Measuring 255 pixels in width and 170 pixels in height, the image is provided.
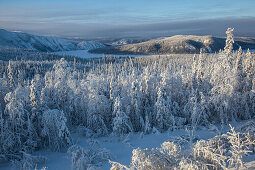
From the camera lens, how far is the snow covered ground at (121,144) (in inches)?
590

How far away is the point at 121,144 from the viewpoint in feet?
61.2

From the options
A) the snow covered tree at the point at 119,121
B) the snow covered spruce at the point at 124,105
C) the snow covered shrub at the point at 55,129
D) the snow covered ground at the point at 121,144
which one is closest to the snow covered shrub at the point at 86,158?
the snow covered ground at the point at 121,144

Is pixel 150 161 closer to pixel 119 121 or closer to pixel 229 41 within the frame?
pixel 119 121

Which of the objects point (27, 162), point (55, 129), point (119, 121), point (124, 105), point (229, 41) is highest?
point (229, 41)

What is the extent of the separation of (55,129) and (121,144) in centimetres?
673

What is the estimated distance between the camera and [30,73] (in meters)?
86.5

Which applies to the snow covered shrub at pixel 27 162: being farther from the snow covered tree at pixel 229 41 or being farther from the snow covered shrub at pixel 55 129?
the snow covered tree at pixel 229 41

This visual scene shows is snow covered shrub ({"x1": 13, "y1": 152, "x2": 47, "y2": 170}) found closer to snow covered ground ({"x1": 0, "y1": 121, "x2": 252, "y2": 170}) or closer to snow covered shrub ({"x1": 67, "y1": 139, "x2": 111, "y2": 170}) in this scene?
snow covered ground ({"x1": 0, "y1": 121, "x2": 252, "y2": 170})

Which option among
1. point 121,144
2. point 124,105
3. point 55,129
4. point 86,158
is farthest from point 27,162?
point 124,105

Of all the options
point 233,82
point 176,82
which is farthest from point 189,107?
point 233,82

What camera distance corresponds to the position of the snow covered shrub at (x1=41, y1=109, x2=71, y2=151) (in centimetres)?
1623

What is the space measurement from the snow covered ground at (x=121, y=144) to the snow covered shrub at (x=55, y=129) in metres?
0.89

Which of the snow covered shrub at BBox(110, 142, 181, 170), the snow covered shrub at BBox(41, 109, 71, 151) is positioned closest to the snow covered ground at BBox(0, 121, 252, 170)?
the snow covered shrub at BBox(41, 109, 71, 151)

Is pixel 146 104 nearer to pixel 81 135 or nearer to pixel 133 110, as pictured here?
pixel 133 110
